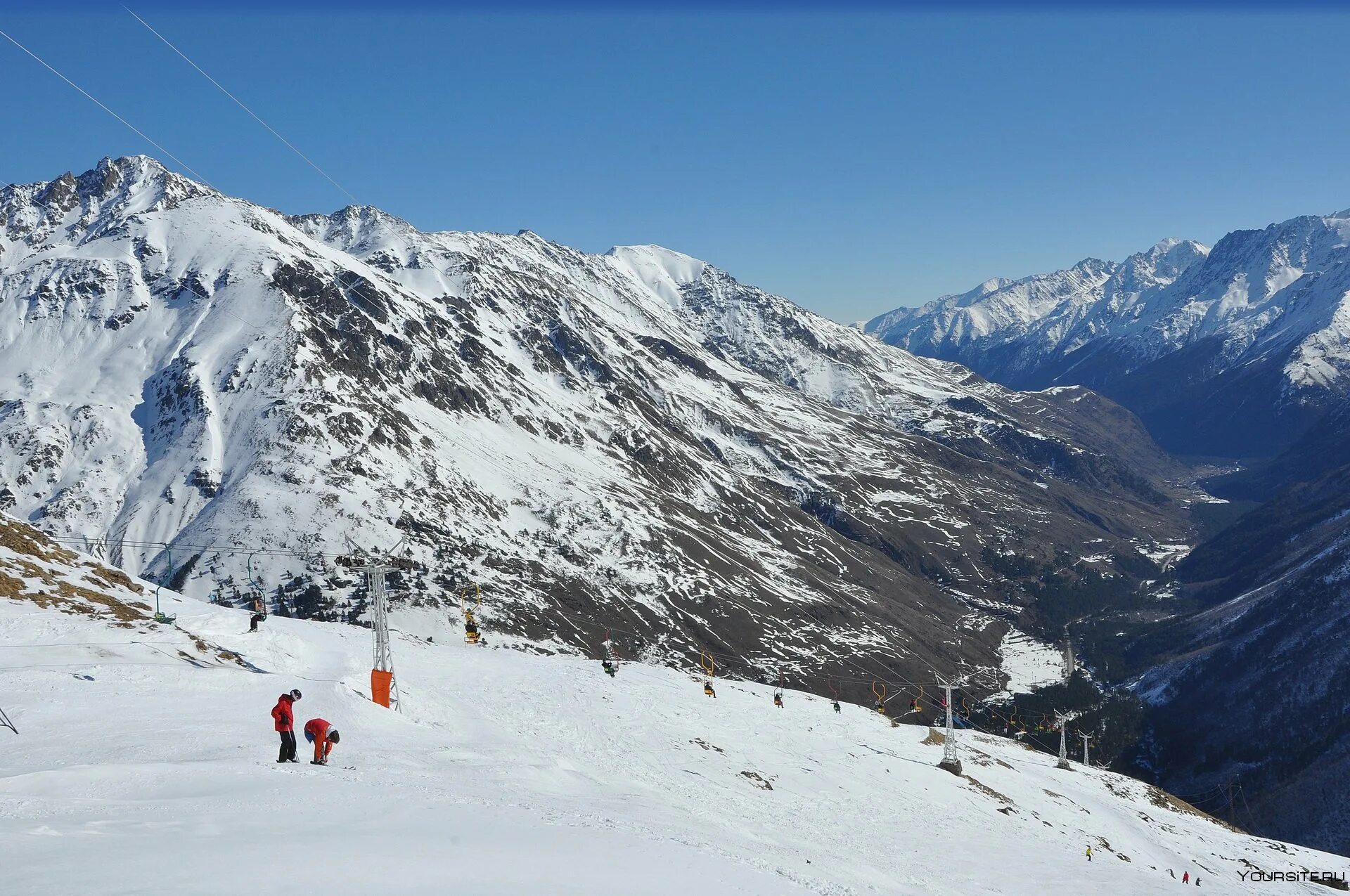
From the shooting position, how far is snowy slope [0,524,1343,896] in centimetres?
1909

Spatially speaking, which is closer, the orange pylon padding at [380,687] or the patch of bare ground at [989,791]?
the orange pylon padding at [380,687]

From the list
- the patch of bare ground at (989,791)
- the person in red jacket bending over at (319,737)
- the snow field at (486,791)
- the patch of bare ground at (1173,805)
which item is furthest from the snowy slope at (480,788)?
the patch of bare ground at (1173,805)

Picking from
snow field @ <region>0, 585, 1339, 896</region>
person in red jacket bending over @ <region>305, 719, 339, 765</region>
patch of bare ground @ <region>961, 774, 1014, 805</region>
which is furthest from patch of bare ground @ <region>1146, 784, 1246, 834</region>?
person in red jacket bending over @ <region>305, 719, 339, 765</region>

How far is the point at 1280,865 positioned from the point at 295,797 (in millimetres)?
88772

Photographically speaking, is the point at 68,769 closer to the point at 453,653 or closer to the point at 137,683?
the point at 137,683

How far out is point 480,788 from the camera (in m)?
29.4

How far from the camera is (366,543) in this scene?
194 metres

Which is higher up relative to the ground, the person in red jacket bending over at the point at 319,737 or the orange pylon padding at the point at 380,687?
the person in red jacket bending over at the point at 319,737

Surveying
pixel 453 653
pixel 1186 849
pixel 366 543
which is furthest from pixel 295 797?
pixel 366 543

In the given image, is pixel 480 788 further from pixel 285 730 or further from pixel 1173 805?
pixel 1173 805

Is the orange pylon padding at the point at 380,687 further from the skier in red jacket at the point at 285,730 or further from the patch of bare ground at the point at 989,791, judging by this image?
the patch of bare ground at the point at 989,791

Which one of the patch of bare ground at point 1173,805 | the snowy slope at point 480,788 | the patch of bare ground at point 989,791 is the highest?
the snowy slope at point 480,788

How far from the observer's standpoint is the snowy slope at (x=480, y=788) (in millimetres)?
19094

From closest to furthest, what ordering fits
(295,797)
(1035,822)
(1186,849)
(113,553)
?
(295,797) < (1035,822) < (1186,849) < (113,553)
